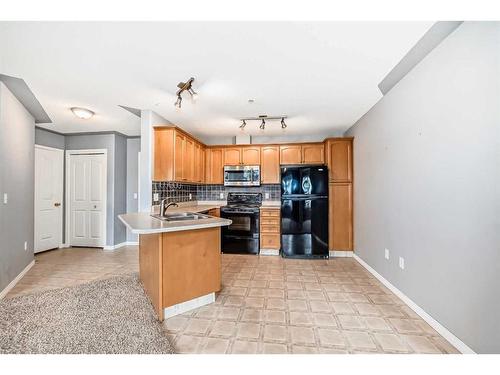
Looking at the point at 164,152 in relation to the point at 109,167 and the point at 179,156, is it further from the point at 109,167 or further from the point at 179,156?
the point at 109,167

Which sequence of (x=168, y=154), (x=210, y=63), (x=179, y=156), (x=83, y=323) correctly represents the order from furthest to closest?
(x=179, y=156), (x=168, y=154), (x=210, y=63), (x=83, y=323)

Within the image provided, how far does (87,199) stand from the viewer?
4648mm

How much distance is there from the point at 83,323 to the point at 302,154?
401cm

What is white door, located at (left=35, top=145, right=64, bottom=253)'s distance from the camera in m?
4.19

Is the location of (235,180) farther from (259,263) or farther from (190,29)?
(190,29)

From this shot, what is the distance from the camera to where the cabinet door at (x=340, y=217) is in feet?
13.7

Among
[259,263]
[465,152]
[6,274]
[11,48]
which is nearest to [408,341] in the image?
[465,152]

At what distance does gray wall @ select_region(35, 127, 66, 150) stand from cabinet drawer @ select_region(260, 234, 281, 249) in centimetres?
440

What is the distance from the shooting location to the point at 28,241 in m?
3.32

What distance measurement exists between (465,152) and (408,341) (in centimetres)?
149

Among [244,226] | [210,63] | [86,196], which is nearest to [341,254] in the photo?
[244,226]

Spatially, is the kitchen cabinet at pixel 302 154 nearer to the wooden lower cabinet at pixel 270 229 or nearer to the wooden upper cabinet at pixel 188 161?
the wooden lower cabinet at pixel 270 229

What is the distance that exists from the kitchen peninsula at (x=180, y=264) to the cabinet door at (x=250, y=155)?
2.52 metres

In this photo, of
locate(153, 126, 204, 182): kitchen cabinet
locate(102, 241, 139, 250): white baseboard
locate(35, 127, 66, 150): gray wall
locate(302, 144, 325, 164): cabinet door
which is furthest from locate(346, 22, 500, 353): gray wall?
locate(35, 127, 66, 150): gray wall
